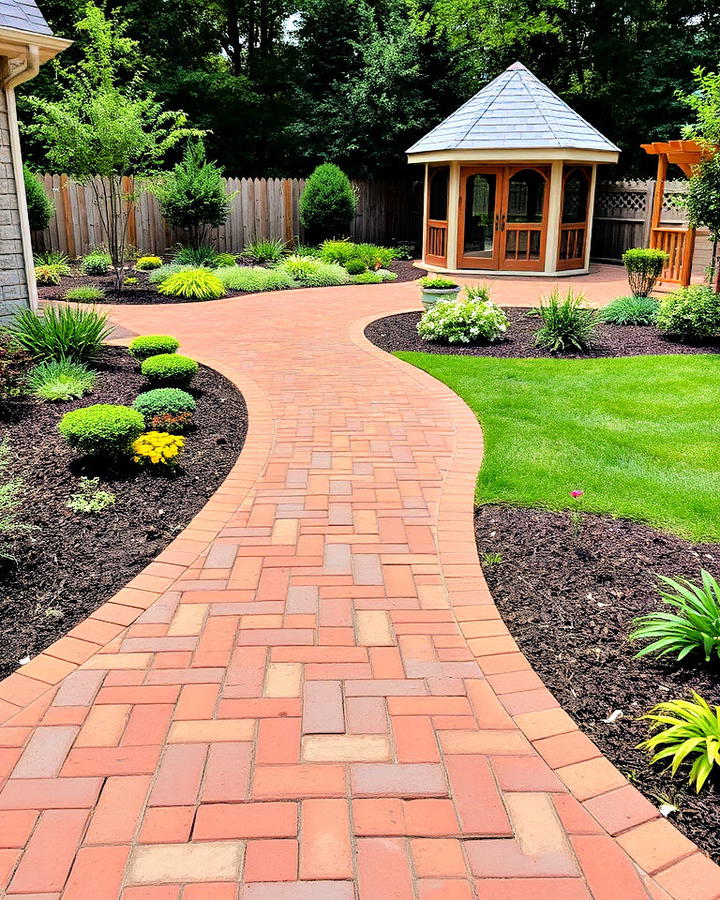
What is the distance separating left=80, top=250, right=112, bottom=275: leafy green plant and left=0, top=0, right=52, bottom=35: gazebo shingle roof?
7888 millimetres

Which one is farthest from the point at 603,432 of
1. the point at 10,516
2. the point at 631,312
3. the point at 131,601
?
the point at 631,312

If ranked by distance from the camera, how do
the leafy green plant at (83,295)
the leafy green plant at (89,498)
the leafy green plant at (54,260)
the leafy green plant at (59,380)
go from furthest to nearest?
the leafy green plant at (54,260) < the leafy green plant at (83,295) < the leafy green plant at (59,380) < the leafy green plant at (89,498)

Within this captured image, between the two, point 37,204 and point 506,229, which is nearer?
point 37,204

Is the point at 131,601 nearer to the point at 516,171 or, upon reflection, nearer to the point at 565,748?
the point at 565,748

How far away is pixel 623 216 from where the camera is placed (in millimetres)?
19969

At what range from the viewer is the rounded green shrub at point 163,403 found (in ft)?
20.4

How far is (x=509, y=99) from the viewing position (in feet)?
58.3

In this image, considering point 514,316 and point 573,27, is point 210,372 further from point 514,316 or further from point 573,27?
point 573,27

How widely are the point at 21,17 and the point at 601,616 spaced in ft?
26.6

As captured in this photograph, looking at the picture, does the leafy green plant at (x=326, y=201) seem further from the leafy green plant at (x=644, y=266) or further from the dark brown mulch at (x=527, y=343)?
the leafy green plant at (x=644, y=266)

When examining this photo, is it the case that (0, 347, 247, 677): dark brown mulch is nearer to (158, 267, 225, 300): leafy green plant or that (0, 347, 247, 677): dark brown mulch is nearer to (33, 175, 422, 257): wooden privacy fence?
(158, 267, 225, 300): leafy green plant

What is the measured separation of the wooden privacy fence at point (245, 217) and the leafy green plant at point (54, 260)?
32cm

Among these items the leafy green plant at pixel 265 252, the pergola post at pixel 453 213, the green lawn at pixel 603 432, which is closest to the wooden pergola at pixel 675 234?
the pergola post at pixel 453 213

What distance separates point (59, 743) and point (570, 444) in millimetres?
4372
